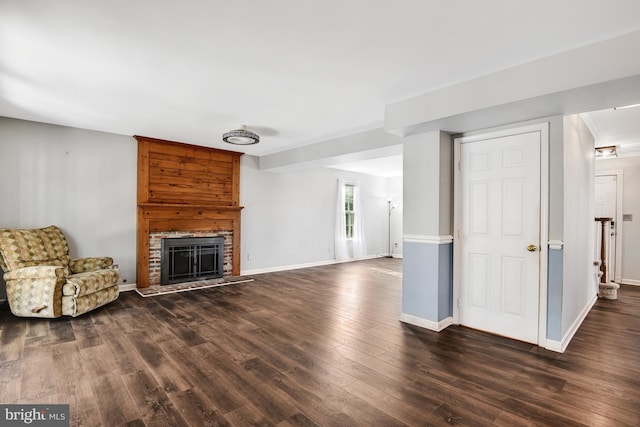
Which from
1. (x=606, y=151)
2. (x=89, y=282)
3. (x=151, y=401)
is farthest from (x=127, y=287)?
(x=606, y=151)

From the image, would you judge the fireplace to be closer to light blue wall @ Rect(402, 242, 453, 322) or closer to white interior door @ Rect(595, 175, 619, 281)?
light blue wall @ Rect(402, 242, 453, 322)

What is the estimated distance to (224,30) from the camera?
221 cm

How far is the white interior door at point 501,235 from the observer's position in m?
3.18

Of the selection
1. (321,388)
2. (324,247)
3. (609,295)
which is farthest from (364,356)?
(324,247)

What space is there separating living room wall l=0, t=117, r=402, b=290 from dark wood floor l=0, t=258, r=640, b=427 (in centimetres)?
134

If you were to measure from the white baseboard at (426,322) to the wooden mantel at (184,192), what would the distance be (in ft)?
12.6

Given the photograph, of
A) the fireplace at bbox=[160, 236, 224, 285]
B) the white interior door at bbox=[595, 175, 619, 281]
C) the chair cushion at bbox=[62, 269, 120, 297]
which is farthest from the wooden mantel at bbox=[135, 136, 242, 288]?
the white interior door at bbox=[595, 175, 619, 281]

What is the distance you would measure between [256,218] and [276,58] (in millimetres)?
4612

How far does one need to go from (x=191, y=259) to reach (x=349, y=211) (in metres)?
4.50

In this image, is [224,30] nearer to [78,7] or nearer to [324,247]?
[78,7]

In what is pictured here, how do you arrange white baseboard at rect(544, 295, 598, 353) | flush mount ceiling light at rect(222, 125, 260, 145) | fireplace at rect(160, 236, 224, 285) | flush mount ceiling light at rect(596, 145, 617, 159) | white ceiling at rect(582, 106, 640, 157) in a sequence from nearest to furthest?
1. white baseboard at rect(544, 295, 598, 353)
2. white ceiling at rect(582, 106, 640, 157)
3. flush mount ceiling light at rect(222, 125, 260, 145)
4. flush mount ceiling light at rect(596, 145, 617, 159)
5. fireplace at rect(160, 236, 224, 285)

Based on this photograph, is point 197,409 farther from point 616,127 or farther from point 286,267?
point 616,127

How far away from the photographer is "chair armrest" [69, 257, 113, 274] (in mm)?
4492

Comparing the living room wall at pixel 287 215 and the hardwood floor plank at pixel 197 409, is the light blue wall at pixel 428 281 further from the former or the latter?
the living room wall at pixel 287 215
